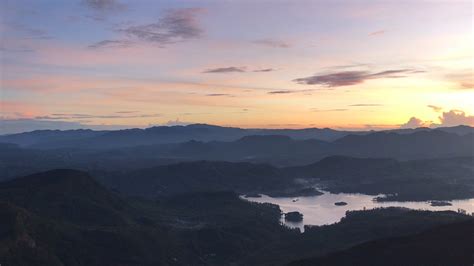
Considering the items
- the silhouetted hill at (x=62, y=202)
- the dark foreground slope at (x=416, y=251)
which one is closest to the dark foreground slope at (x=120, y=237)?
the silhouetted hill at (x=62, y=202)

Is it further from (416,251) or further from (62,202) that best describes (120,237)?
(416,251)

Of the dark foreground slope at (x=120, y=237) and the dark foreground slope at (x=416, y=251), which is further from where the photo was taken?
the dark foreground slope at (x=120, y=237)

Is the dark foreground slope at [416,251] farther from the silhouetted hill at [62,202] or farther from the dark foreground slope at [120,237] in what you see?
the silhouetted hill at [62,202]

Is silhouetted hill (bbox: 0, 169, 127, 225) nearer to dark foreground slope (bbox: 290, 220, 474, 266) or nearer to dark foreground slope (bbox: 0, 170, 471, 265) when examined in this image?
dark foreground slope (bbox: 0, 170, 471, 265)

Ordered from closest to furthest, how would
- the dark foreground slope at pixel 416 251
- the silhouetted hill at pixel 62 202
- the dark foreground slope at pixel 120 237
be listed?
the dark foreground slope at pixel 416 251
the dark foreground slope at pixel 120 237
the silhouetted hill at pixel 62 202

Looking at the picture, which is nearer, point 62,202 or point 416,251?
point 416,251

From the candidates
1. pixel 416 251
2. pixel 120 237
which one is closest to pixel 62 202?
pixel 120 237

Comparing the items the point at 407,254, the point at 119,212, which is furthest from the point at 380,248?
the point at 119,212

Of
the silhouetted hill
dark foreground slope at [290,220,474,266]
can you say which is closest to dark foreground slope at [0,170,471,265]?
the silhouetted hill
